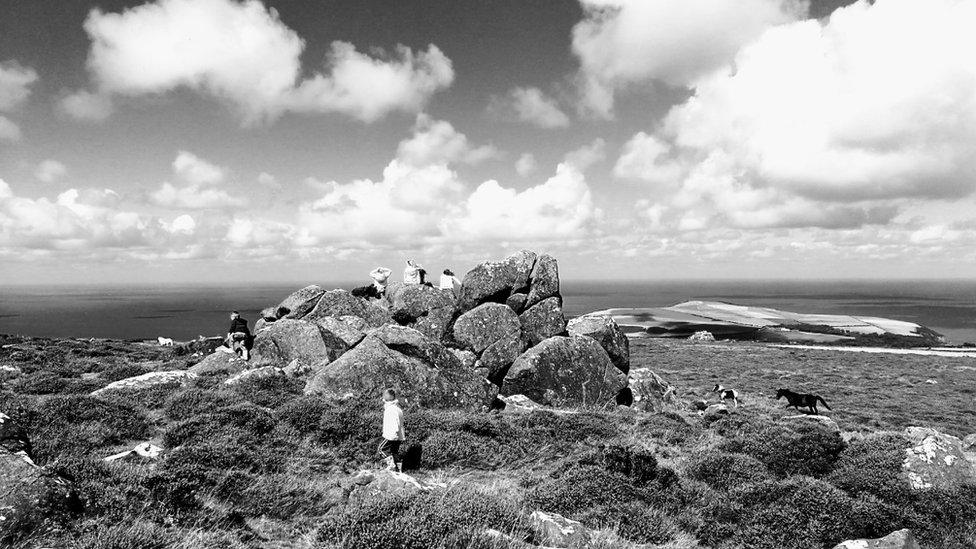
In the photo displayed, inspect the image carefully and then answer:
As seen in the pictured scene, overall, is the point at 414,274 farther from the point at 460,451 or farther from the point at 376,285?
the point at 460,451

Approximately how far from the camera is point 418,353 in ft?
72.2

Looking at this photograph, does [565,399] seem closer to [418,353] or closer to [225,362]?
[418,353]

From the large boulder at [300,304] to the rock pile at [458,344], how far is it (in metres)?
0.09

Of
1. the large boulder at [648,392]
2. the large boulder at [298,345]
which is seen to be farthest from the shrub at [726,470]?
the large boulder at [298,345]

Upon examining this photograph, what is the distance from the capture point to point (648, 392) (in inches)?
1077

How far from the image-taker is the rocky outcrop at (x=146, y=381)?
64.1 feet

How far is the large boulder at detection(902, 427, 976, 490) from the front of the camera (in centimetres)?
1264

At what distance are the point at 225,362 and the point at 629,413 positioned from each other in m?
21.2

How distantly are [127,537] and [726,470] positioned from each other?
49.3 feet

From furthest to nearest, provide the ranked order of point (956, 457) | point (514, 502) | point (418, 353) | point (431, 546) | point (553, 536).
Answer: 1. point (418, 353)
2. point (956, 457)
3. point (514, 502)
4. point (553, 536)
5. point (431, 546)

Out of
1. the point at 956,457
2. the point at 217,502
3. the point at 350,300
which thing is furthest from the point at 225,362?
the point at 956,457

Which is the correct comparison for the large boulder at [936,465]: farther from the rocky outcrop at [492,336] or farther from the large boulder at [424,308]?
the large boulder at [424,308]

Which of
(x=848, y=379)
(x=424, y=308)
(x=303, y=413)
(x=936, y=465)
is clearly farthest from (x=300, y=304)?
(x=848, y=379)

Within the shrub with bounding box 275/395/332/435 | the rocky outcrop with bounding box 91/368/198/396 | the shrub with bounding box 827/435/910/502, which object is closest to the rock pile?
the shrub with bounding box 275/395/332/435
